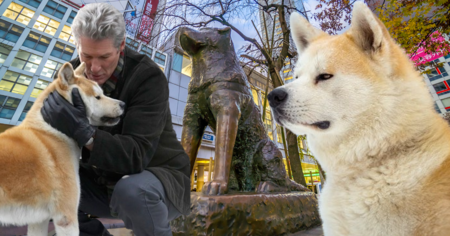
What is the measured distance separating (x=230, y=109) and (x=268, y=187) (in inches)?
44.6

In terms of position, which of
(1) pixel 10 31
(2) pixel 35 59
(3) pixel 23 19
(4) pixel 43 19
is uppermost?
(4) pixel 43 19

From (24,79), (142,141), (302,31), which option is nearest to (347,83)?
(302,31)

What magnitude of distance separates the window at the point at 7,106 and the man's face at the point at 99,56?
592 inches

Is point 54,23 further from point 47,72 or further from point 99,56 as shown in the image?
point 99,56

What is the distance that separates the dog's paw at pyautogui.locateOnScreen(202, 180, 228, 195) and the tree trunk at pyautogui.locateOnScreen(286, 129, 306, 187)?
11.4 ft

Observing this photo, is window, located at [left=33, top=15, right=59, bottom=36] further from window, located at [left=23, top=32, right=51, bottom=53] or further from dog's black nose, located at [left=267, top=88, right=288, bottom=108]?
dog's black nose, located at [left=267, top=88, right=288, bottom=108]

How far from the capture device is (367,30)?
119 centimetres

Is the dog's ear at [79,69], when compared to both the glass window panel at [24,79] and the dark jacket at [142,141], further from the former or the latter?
the glass window panel at [24,79]

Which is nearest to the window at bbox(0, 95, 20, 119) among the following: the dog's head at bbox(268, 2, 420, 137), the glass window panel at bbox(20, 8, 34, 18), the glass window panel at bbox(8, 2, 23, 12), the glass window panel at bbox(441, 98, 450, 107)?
the glass window panel at bbox(20, 8, 34, 18)

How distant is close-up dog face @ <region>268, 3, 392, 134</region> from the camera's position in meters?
1.08

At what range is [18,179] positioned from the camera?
3.89ft

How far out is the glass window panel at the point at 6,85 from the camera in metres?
12.5

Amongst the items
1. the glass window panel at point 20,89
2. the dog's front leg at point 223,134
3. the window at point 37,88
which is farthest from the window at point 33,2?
the dog's front leg at point 223,134

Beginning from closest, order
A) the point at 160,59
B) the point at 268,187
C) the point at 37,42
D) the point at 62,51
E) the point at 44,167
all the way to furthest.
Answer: the point at 44,167 → the point at 268,187 → the point at 37,42 → the point at 62,51 → the point at 160,59
